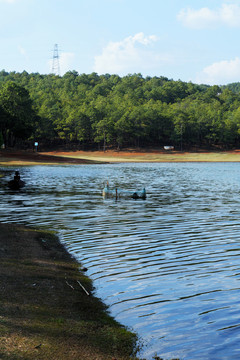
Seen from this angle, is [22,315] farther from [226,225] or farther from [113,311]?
[226,225]

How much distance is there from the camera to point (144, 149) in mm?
156625

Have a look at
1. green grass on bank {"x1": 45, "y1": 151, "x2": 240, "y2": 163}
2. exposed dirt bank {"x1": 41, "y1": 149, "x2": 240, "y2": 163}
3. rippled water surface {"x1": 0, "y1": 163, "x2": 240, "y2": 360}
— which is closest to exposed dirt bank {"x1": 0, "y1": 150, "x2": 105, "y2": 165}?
exposed dirt bank {"x1": 41, "y1": 149, "x2": 240, "y2": 163}

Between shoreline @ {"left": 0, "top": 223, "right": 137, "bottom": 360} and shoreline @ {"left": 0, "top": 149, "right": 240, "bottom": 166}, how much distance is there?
76.5m

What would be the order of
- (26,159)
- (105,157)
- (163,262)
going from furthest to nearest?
1. (105,157)
2. (26,159)
3. (163,262)

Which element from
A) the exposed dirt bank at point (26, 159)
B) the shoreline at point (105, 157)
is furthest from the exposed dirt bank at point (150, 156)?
the exposed dirt bank at point (26, 159)

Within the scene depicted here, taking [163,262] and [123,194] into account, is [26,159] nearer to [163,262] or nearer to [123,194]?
[123,194]

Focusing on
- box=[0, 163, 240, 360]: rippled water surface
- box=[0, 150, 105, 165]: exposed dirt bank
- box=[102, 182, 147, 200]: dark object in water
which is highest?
box=[0, 150, 105, 165]: exposed dirt bank

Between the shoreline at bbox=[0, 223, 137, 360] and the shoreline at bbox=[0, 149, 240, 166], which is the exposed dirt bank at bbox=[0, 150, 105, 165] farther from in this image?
the shoreline at bbox=[0, 223, 137, 360]

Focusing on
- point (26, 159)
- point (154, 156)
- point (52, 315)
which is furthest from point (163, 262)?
point (154, 156)

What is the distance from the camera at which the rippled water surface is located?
329 inches

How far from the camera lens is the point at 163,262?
13719 millimetres

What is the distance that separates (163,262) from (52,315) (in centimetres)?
596

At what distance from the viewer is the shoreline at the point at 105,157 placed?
3816 inches

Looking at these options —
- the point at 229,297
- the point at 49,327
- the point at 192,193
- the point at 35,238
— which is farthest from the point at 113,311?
the point at 192,193
